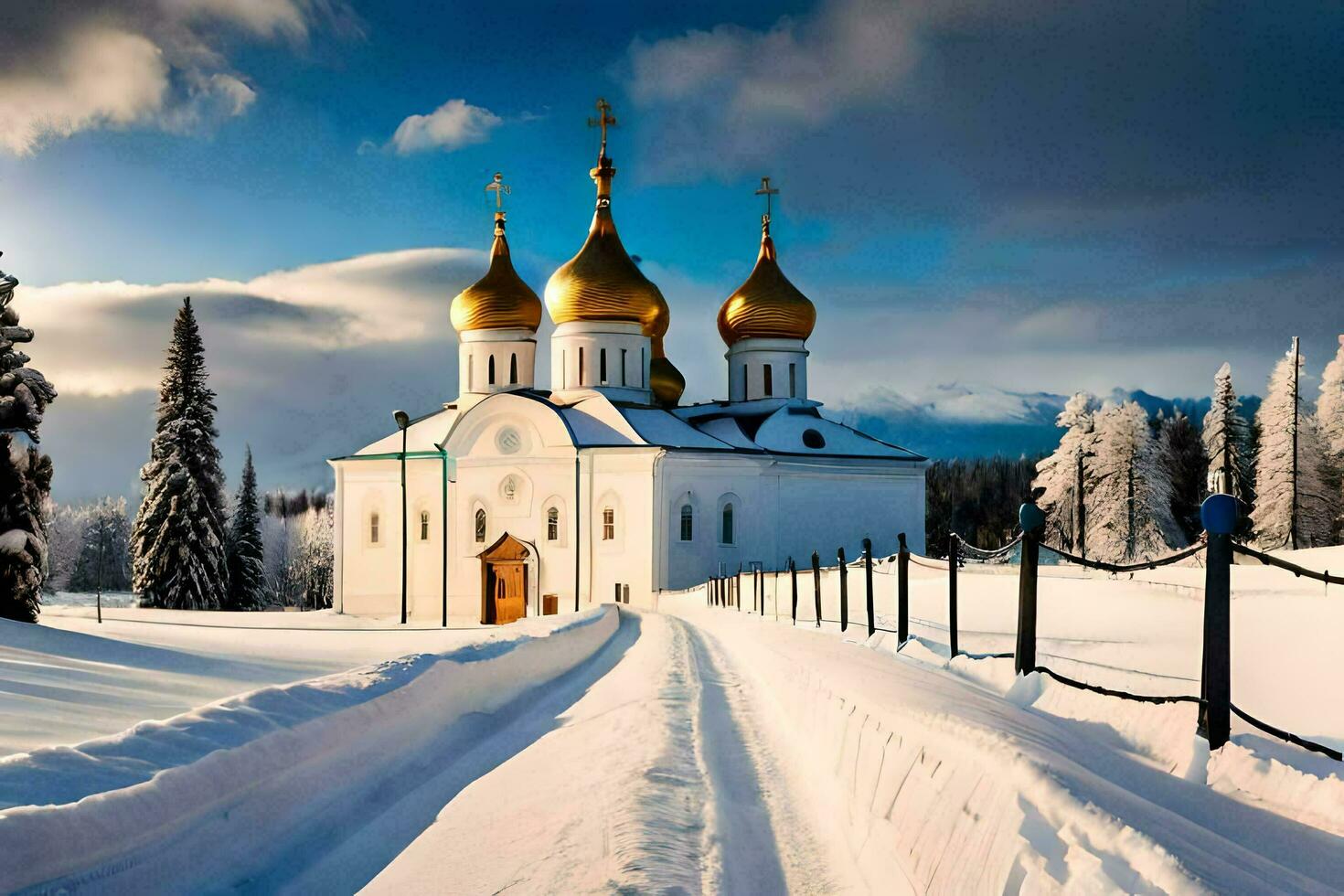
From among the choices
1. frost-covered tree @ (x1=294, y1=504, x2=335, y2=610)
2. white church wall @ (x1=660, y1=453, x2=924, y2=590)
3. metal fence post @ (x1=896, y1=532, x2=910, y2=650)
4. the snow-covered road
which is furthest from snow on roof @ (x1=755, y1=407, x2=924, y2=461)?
frost-covered tree @ (x1=294, y1=504, x2=335, y2=610)

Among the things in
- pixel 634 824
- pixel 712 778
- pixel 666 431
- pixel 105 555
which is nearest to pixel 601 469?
pixel 666 431

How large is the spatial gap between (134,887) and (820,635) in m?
10.4

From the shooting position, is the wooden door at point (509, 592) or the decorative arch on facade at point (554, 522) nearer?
the wooden door at point (509, 592)

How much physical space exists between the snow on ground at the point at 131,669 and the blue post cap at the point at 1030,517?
239 inches

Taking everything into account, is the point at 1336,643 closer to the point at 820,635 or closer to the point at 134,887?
the point at 134,887

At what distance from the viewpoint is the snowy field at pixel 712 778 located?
13.0ft

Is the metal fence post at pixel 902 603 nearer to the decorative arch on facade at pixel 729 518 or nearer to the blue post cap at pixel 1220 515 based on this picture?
the blue post cap at pixel 1220 515

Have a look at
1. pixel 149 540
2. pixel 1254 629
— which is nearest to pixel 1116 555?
pixel 149 540

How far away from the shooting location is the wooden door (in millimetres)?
44062

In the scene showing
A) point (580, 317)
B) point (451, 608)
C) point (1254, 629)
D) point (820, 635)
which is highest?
point (580, 317)

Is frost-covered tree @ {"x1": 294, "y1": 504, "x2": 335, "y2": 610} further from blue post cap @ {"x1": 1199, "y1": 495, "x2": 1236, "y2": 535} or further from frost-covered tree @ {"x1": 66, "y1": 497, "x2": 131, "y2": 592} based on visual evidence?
blue post cap @ {"x1": 1199, "y1": 495, "x2": 1236, "y2": 535}

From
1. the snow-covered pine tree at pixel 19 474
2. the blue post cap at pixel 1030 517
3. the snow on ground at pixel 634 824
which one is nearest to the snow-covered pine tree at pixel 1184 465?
the snow-covered pine tree at pixel 19 474

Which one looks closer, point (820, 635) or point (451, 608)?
point (820, 635)

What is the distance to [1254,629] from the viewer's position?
25.0 feet
